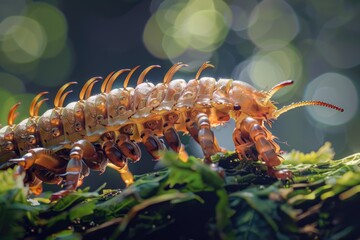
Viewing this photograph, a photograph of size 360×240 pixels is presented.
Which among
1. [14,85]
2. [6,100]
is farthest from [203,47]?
[6,100]

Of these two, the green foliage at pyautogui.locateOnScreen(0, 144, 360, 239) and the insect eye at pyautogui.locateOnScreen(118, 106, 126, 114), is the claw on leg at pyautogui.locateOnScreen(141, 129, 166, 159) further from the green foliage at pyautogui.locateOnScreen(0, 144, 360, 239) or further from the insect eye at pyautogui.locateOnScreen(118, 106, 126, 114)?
the green foliage at pyautogui.locateOnScreen(0, 144, 360, 239)

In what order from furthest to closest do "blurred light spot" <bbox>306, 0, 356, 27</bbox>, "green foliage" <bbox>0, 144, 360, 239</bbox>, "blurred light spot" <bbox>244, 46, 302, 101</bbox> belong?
1. "blurred light spot" <bbox>244, 46, 302, 101</bbox>
2. "blurred light spot" <bbox>306, 0, 356, 27</bbox>
3. "green foliage" <bbox>0, 144, 360, 239</bbox>

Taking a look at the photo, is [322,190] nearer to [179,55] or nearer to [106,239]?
[106,239]

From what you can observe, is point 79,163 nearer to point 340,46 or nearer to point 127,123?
point 127,123

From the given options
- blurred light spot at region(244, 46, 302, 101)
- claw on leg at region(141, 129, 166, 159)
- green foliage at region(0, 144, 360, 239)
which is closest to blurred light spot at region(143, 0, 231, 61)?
blurred light spot at region(244, 46, 302, 101)

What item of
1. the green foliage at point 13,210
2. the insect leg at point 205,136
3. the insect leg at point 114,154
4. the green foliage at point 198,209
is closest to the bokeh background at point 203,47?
the insect leg at point 114,154

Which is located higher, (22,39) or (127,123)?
(22,39)
